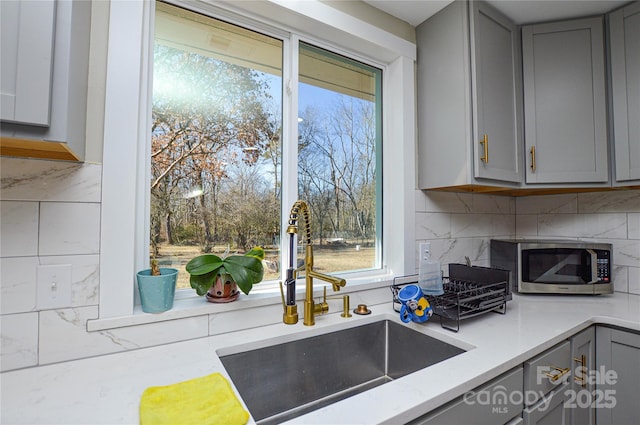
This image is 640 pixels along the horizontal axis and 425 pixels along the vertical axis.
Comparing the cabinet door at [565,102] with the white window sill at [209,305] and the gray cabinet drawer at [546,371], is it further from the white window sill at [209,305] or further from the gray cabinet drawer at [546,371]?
the white window sill at [209,305]

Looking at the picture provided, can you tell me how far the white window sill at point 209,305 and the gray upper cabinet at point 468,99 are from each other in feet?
2.22

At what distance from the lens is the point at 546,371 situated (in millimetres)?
1050

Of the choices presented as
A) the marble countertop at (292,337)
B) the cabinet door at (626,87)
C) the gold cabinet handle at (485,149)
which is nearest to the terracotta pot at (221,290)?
the marble countertop at (292,337)

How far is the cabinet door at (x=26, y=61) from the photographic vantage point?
2.00 feet

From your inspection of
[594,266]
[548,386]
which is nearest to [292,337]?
[548,386]

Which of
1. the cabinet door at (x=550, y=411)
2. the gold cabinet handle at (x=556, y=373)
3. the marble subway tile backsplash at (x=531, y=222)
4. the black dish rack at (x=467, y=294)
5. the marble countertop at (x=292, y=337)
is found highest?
the marble subway tile backsplash at (x=531, y=222)

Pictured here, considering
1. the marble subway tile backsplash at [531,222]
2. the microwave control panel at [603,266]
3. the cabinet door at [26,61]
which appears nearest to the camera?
the cabinet door at [26,61]

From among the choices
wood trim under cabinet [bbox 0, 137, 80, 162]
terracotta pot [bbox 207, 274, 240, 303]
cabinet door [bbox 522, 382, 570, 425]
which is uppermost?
wood trim under cabinet [bbox 0, 137, 80, 162]

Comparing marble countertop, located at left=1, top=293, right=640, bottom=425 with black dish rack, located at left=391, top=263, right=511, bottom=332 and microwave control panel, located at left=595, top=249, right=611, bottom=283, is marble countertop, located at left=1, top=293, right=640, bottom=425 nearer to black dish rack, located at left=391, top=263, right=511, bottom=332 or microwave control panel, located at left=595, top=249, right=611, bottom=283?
black dish rack, located at left=391, top=263, right=511, bottom=332

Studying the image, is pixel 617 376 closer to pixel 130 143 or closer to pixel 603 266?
pixel 603 266

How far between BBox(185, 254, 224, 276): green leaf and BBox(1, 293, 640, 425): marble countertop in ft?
0.79

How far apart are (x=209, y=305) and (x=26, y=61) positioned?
0.82 m

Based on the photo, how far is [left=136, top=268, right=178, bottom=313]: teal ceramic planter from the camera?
99 centimetres

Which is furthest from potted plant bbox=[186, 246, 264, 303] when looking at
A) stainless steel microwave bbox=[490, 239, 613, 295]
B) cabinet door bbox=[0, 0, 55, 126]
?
stainless steel microwave bbox=[490, 239, 613, 295]
